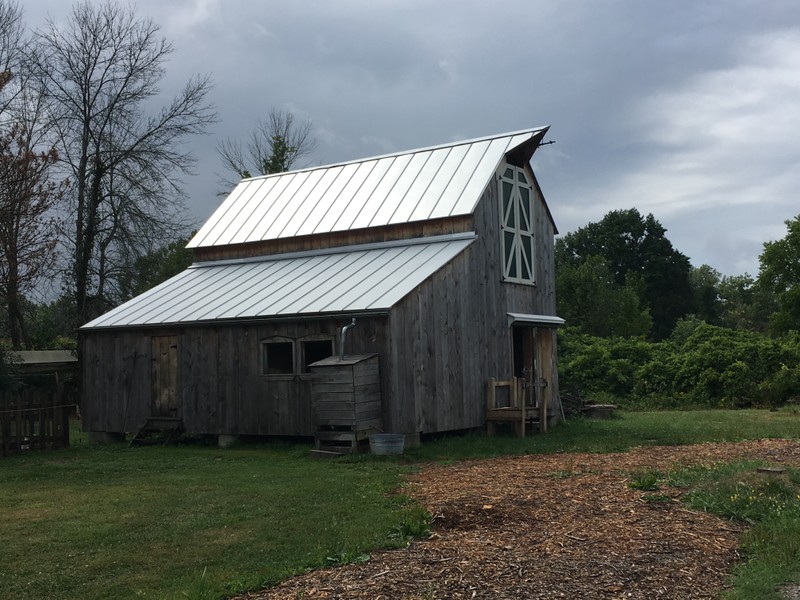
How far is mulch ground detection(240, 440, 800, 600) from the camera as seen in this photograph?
6.68m

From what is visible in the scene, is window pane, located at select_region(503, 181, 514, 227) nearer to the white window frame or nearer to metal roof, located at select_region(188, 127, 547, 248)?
the white window frame

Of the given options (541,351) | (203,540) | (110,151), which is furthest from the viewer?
(110,151)

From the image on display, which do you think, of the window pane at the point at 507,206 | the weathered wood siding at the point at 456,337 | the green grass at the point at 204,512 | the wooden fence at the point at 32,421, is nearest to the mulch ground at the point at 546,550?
the green grass at the point at 204,512

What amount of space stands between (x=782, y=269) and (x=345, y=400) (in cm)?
4140

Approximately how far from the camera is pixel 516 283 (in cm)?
2125

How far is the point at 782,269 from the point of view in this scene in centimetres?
4997

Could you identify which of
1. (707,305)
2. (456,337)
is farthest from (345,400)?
(707,305)

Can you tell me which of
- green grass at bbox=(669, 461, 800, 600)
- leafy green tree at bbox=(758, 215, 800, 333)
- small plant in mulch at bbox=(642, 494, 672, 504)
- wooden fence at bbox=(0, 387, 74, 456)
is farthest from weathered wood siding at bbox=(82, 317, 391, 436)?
leafy green tree at bbox=(758, 215, 800, 333)

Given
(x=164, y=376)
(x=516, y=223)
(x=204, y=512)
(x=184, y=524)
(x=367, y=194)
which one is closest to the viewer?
(x=184, y=524)

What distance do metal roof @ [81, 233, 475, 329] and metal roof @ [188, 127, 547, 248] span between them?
0.81 metres

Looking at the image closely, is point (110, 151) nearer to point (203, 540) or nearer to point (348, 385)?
→ point (348, 385)

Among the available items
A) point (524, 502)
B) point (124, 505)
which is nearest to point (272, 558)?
point (524, 502)

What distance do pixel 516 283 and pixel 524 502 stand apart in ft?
38.6

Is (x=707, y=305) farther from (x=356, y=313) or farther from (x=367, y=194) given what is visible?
(x=356, y=313)
